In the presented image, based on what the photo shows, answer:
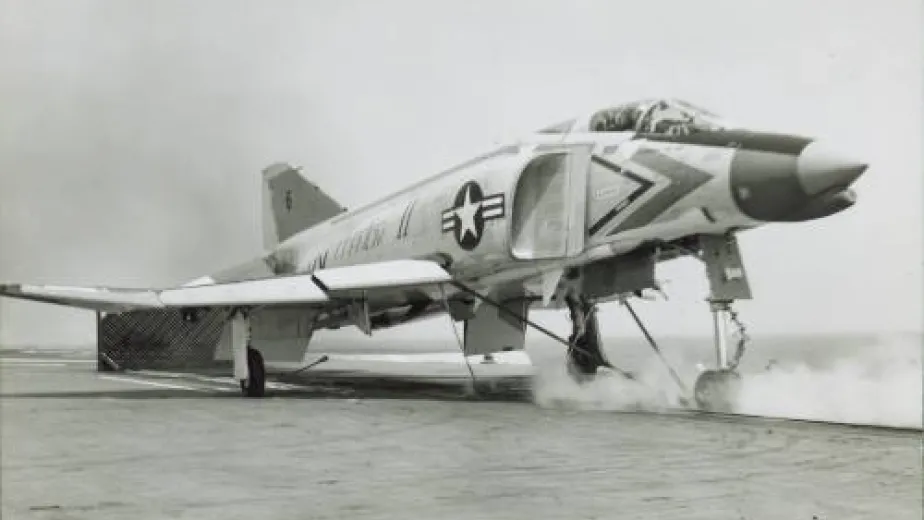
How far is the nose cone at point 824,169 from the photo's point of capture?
25.4ft

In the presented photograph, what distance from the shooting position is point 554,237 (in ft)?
32.9

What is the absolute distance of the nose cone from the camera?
7.75 meters

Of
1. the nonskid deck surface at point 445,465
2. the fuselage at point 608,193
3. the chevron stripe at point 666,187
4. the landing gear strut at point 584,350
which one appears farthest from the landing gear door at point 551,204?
the landing gear strut at point 584,350

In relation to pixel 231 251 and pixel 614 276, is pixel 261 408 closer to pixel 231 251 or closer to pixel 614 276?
pixel 231 251

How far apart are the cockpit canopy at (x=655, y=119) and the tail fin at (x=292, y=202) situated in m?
8.80

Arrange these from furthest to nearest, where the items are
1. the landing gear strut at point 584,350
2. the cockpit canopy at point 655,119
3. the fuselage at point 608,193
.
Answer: the landing gear strut at point 584,350 → the cockpit canopy at point 655,119 → the fuselage at point 608,193

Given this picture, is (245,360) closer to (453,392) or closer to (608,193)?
(453,392)

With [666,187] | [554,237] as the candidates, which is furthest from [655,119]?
[554,237]

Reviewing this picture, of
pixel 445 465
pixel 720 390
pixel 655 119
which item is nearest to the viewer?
pixel 445 465

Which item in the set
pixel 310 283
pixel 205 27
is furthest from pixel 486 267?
pixel 205 27

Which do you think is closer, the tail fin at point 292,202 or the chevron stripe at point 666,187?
the chevron stripe at point 666,187

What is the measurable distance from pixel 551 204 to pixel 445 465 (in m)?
5.19

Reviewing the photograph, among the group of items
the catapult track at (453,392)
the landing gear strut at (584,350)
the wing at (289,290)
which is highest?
the wing at (289,290)

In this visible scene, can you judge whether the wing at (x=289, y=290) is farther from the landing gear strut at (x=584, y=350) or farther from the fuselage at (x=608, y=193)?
the landing gear strut at (x=584, y=350)
